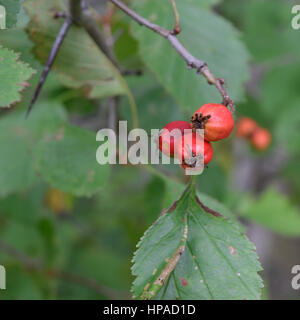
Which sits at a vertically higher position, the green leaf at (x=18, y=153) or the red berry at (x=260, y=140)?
the red berry at (x=260, y=140)

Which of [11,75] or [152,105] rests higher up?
[152,105]

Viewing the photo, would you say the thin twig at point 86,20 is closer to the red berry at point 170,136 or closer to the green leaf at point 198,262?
the red berry at point 170,136

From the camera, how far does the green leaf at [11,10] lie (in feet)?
2.80

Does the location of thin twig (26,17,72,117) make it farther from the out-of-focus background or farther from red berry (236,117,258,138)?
red berry (236,117,258,138)

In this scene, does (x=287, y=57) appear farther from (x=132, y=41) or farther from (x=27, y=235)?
(x=27, y=235)

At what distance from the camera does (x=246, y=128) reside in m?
2.80

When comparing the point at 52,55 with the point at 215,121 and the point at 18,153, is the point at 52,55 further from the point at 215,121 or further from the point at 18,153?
the point at 18,153

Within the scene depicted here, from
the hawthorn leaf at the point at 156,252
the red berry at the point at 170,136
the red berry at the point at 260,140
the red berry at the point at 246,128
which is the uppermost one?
the red berry at the point at 246,128

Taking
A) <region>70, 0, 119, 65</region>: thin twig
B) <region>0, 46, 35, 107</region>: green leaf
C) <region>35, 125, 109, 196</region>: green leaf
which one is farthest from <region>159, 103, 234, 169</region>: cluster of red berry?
<region>35, 125, 109, 196</region>: green leaf

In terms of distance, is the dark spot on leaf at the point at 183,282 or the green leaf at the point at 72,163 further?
the green leaf at the point at 72,163

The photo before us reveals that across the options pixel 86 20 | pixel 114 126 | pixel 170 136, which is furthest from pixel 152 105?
pixel 170 136

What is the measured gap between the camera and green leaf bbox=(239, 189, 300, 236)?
7.79ft

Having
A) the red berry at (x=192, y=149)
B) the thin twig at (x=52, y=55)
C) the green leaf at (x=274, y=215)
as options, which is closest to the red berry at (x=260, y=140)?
the green leaf at (x=274, y=215)

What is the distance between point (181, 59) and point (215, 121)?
73cm
